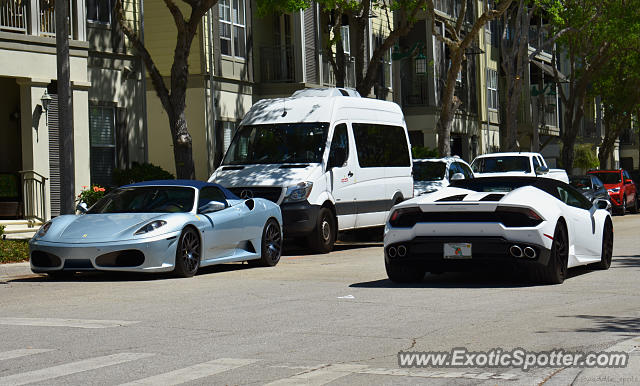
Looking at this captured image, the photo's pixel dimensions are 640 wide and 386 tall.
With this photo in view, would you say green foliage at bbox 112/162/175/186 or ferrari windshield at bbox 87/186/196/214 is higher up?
green foliage at bbox 112/162/175/186

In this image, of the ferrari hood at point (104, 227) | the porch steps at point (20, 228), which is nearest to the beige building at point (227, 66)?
the porch steps at point (20, 228)

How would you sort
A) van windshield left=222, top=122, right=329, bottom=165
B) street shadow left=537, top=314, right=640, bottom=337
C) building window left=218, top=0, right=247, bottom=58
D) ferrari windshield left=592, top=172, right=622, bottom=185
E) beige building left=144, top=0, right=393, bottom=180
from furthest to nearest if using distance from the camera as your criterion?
ferrari windshield left=592, top=172, right=622, bottom=185 < building window left=218, top=0, right=247, bottom=58 < beige building left=144, top=0, right=393, bottom=180 < van windshield left=222, top=122, right=329, bottom=165 < street shadow left=537, top=314, right=640, bottom=337

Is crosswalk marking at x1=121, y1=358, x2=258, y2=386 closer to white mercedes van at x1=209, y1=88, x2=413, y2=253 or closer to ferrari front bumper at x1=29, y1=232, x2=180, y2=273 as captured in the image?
ferrari front bumper at x1=29, y1=232, x2=180, y2=273

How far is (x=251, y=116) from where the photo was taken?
22.4 meters

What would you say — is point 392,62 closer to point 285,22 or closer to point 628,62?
point 285,22

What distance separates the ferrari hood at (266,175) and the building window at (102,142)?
25.8 feet

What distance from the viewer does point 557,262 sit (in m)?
13.2

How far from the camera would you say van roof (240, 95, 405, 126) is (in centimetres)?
2186

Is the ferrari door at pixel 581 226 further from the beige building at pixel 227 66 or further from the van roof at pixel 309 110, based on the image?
the beige building at pixel 227 66

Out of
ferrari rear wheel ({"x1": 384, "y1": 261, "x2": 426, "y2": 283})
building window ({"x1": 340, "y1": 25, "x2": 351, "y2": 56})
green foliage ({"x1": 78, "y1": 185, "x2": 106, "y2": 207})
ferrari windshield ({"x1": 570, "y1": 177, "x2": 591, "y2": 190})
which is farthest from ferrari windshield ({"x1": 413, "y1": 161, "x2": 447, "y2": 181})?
building window ({"x1": 340, "y1": 25, "x2": 351, "y2": 56})

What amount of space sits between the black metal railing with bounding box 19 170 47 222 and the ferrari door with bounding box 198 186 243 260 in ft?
31.8

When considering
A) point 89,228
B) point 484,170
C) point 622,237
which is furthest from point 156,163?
point 89,228

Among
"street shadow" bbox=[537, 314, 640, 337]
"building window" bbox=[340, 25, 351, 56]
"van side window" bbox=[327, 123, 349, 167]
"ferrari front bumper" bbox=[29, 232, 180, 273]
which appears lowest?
"street shadow" bbox=[537, 314, 640, 337]

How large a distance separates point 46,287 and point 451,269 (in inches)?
199
